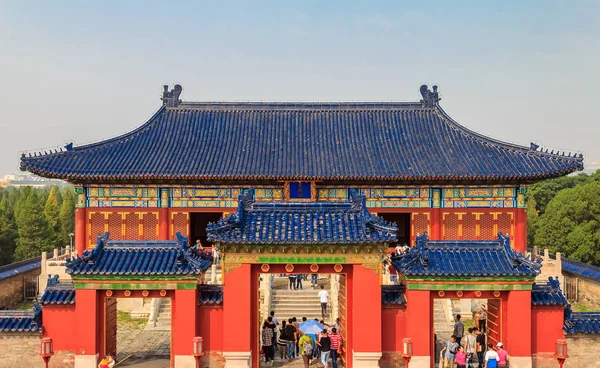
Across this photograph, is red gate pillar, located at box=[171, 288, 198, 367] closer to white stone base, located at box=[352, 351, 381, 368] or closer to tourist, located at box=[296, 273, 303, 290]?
white stone base, located at box=[352, 351, 381, 368]

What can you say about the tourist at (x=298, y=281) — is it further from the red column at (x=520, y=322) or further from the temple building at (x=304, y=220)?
the red column at (x=520, y=322)

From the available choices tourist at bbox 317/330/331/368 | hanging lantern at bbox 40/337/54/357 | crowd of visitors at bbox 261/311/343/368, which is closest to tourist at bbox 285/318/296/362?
crowd of visitors at bbox 261/311/343/368

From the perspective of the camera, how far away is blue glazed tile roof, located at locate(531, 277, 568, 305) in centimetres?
1597

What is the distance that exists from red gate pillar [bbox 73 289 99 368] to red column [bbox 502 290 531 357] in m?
11.2

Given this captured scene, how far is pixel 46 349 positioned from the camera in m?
15.8

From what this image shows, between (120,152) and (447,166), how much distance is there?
55.9ft

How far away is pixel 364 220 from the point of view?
15844mm

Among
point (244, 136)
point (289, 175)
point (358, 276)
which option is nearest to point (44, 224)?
point (244, 136)

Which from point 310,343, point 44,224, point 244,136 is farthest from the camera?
point 44,224

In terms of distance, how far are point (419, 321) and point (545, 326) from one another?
3559 millimetres

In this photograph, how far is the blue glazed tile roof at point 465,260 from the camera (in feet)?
51.2

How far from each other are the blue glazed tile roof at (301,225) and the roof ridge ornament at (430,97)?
1896 centimetres

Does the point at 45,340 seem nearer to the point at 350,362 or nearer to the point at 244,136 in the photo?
the point at 350,362

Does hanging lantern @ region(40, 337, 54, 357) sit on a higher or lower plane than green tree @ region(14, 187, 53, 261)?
lower
